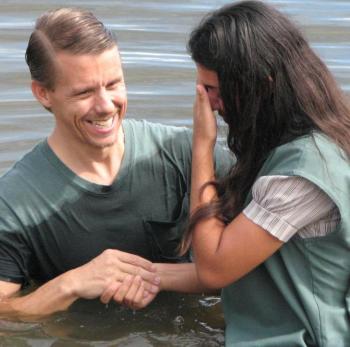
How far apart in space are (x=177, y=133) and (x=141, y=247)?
0.55 m

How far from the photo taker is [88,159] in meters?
5.49

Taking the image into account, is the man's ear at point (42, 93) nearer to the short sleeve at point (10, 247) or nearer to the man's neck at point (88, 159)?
the man's neck at point (88, 159)

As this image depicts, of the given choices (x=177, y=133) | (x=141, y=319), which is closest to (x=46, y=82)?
(x=177, y=133)

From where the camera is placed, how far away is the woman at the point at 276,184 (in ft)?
15.1

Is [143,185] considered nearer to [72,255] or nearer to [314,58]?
[72,255]

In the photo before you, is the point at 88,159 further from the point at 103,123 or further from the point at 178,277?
the point at 178,277

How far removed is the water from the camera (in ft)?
18.4

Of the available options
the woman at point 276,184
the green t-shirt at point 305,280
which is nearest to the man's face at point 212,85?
the woman at point 276,184

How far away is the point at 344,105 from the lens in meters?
4.82

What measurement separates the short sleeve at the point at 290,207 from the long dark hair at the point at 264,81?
0.21 metres

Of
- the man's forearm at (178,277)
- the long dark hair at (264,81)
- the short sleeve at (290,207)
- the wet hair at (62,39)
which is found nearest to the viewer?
the short sleeve at (290,207)

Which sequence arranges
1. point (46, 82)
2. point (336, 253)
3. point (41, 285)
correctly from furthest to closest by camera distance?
point (41, 285), point (46, 82), point (336, 253)

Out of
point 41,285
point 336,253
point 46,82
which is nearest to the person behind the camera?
point 336,253

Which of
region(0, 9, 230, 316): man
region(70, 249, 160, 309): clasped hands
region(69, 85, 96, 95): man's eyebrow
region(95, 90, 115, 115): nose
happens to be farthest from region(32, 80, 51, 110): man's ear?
region(70, 249, 160, 309): clasped hands
